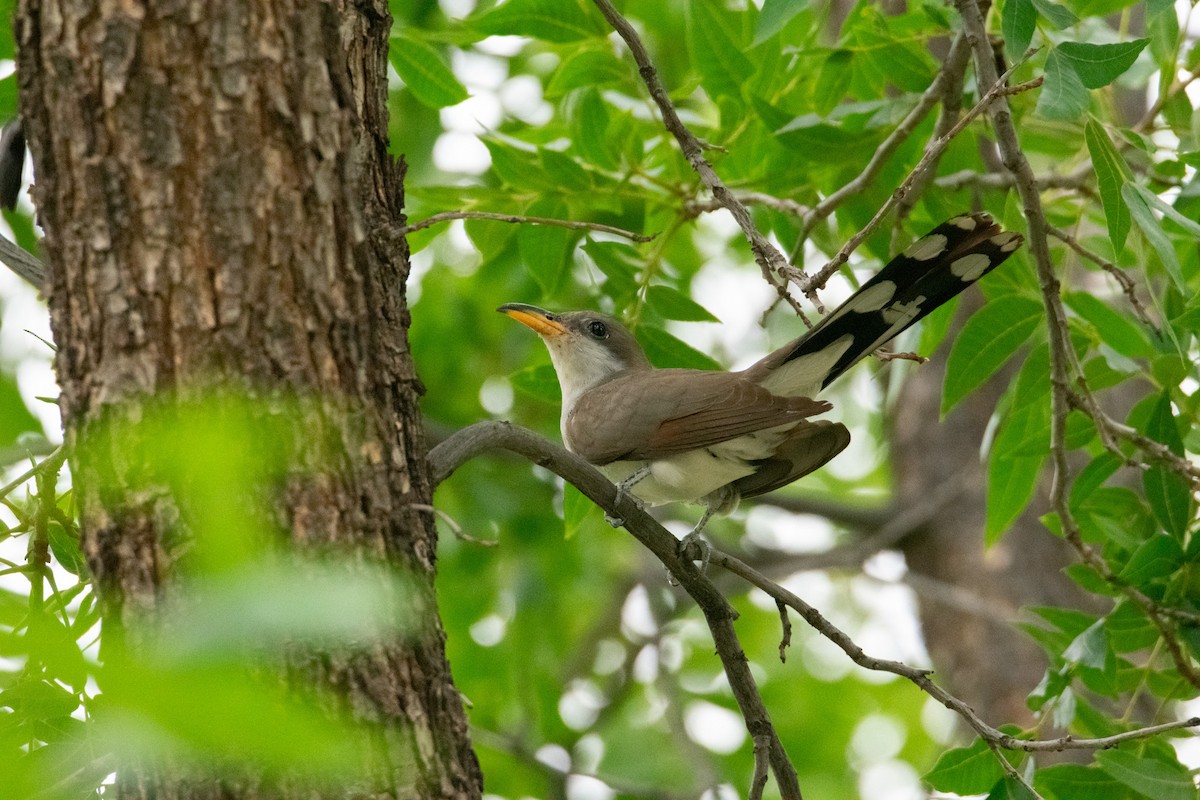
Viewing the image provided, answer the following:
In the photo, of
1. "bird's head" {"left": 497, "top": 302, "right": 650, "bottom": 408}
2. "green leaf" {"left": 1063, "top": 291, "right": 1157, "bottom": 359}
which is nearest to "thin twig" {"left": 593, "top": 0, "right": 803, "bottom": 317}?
"green leaf" {"left": 1063, "top": 291, "right": 1157, "bottom": 359}

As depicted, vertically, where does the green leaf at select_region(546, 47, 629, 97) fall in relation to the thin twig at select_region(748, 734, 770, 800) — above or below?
above

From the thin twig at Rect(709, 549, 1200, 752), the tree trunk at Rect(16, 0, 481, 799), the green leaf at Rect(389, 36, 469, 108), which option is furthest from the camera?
the green leaf at Rect(389, 36, 469, 108)

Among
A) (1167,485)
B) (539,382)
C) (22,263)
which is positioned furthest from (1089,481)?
(22,263)

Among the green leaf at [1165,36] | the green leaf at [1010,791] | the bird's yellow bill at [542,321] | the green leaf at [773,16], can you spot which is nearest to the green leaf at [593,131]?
the green leaf at [773,16]

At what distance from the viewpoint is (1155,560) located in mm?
3461

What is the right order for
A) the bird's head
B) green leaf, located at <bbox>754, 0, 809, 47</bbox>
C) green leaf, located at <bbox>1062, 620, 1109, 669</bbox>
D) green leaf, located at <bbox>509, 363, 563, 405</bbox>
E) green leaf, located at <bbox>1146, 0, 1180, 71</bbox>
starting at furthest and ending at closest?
the bird's head, green leaf, located at <bbox>509, 363, 563, 405</bbox>, green leaf, located at <bbox>1146, 0, 1180, 71</bbox>, green leaf, located at <bbox>1062, 620, 1109, 669</bbox>, green leaf, located at <bbox>754, 0, 809, 47</bbox>

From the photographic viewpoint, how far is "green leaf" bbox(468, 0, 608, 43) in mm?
3840

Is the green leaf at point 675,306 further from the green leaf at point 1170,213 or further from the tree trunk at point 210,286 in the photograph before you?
the tree trunk at point 210,286

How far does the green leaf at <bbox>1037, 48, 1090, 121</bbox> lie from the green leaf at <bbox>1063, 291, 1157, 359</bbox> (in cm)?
125

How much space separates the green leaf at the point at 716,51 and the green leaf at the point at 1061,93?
1.35 meters

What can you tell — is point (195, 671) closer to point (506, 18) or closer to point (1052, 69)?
point (1052, 69)

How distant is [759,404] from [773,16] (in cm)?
141

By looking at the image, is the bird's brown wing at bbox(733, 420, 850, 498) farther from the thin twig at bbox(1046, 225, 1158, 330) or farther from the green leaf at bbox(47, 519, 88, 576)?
the green leaf at bbox(47, 519, 88, 576)

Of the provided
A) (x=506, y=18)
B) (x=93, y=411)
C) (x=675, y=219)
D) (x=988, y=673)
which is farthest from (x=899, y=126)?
(x=988, y=673)
